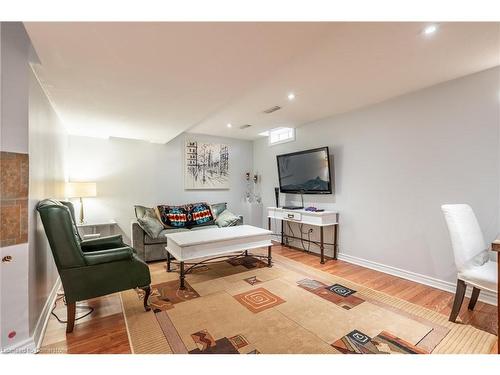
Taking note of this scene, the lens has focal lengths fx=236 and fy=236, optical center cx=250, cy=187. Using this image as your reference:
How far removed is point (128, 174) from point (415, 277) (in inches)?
189

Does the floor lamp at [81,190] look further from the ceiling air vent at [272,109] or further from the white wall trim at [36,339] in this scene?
the ceiling air vent at [272,109]

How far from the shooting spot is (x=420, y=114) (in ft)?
9.35

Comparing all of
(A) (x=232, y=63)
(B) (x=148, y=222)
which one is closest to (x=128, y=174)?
(B) (x=148, y=222)

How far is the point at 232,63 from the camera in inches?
69.3

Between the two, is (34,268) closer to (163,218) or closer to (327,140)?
(163,218)

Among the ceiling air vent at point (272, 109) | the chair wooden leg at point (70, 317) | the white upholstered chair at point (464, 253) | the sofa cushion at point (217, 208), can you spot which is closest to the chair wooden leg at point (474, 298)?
the white upholstered chair at point (464, 253)

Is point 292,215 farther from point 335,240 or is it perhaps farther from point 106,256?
point 106,256

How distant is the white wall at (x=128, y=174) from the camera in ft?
13.5

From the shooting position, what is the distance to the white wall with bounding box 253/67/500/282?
2.40m

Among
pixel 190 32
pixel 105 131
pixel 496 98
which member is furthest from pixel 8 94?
pixel 496 98

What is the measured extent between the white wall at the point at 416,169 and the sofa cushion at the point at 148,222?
2.87 metres

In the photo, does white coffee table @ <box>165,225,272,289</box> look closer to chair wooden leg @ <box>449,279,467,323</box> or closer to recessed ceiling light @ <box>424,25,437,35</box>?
chair wooden leg @ <box>449,279,467,323</box>

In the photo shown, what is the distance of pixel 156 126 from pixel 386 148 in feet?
10.7
